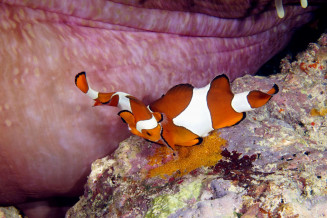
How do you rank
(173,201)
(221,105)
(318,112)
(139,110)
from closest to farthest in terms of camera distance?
(173,201), (139,110), (221,105), (318,112)

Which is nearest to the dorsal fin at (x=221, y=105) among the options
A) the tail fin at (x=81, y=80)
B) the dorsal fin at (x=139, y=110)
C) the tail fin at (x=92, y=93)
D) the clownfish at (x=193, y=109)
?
the clownfish at (x=193, y=109)

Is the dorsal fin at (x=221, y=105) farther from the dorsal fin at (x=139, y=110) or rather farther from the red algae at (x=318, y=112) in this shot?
the red algae at (x=318, y=112)

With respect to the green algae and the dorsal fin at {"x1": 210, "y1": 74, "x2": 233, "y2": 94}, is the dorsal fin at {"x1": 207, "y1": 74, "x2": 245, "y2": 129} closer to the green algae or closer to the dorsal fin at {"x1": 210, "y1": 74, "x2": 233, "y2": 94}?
the dorsal fin at {"x1": 210, "y1": 74, "x2": 233, "y2": 94}

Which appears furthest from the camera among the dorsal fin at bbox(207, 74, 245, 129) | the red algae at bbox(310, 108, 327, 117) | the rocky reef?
the red algae at bbox(310, 108, 327, 117)

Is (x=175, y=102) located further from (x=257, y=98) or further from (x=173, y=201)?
(x=173, y=201)

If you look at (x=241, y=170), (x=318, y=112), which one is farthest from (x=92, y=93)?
(x=318, y=112)

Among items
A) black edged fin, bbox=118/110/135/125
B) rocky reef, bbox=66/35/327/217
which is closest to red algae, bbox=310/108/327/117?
rocky reef, bbox=66/35/327/217
